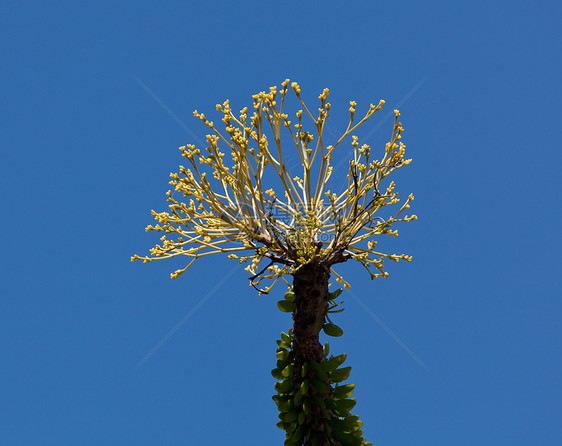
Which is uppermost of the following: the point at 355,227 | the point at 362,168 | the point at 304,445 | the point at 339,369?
the point at 362,168

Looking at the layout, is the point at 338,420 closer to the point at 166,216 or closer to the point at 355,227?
the point at 355,227

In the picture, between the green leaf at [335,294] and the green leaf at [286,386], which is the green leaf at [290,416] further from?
the green leaf at [335,294]

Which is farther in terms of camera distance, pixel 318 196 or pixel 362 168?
pixel 318 196

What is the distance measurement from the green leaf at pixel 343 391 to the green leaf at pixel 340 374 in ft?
0.30

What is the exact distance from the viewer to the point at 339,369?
4625 mm

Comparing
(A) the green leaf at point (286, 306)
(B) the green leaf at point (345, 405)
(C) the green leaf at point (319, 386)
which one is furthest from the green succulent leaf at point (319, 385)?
(A) the green leaf at point (286, 306)

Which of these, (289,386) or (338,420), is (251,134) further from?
(338,420)

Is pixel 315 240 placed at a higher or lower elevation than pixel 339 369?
higher

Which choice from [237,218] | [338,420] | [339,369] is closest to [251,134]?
[237,218]

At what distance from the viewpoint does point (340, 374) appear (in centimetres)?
460

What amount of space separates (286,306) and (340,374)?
698mm

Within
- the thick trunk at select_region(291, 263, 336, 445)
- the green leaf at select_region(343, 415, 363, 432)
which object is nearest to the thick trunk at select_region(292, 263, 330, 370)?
the thick trunk at select_region(291, 263, 336, 445)

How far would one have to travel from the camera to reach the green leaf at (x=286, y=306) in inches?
181

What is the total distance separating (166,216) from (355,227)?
153 cm
